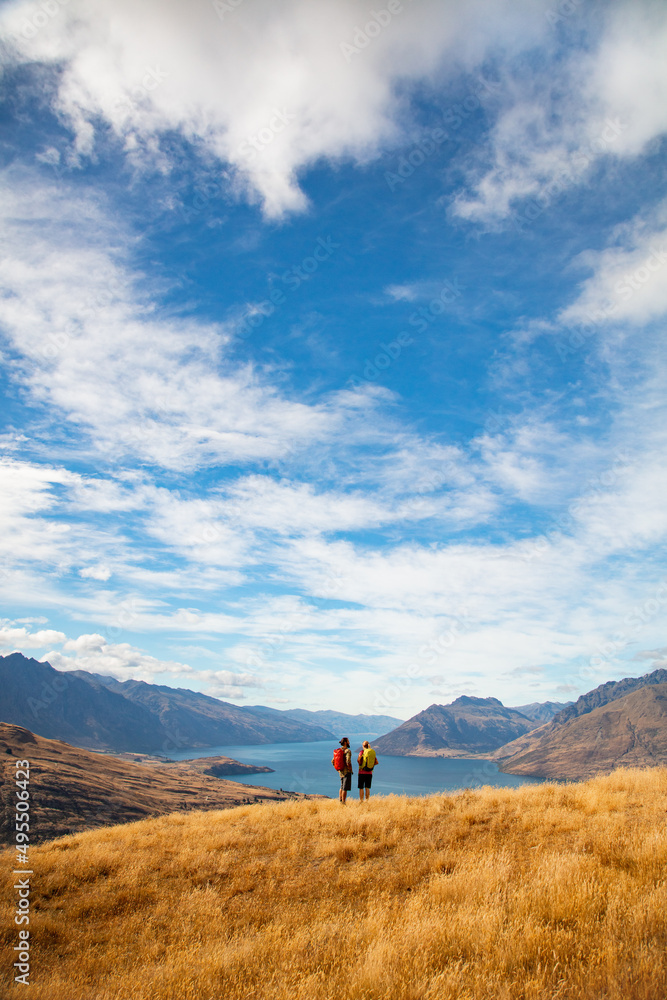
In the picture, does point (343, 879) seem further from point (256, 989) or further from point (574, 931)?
point (574, 931)

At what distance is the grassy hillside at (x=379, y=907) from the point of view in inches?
208

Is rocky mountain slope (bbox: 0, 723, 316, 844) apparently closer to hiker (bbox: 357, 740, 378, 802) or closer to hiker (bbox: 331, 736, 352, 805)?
Answer: hiker (bbox: 331, 736, 352, 805)

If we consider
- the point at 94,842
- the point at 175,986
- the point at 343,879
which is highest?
the point at 175,986

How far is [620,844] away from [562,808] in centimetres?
367

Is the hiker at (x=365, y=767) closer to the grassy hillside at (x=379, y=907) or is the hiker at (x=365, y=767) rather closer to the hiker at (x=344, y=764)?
the hiker at (x=344, y=764)

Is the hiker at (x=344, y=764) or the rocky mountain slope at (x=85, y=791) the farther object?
the rocky mountain slope at (x=85, y=791)

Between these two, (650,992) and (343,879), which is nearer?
(650,992)

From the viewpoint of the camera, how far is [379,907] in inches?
289

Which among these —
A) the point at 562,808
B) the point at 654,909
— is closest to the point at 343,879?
the point at 654,909

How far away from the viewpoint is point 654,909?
584 centimetres

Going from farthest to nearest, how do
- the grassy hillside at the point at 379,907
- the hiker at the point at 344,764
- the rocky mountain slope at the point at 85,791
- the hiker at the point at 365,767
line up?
1. the rocky mountain slope at the point at 85,791
2. the hiker at the point at 344,764
3. the hiker at the point at 365,767
4. the grassy hillside at the point at 379,907

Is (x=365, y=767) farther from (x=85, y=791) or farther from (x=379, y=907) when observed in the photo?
(x=85, y=791)

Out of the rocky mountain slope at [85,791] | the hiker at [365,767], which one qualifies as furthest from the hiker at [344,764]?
the rocky mountain slope at [85,791]

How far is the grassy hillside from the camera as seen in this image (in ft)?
17.3
